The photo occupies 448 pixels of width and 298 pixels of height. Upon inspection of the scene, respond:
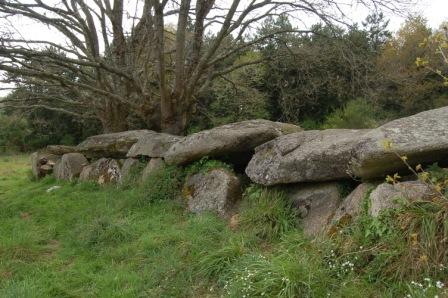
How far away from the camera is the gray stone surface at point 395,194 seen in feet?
12.2

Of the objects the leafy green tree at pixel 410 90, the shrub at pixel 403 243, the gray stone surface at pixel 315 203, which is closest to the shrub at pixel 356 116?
the leafy green tree at pixel 410 90

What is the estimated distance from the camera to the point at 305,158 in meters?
5.09

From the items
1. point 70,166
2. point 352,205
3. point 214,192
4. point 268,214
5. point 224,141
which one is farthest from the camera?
point 70,166

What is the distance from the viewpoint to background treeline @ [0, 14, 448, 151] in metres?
10.0

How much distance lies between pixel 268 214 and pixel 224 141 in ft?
5.44

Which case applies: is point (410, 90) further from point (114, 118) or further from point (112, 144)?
point (112, 144)

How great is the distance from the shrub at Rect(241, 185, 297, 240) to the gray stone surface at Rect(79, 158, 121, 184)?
13.0 ft

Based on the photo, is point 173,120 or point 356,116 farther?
point 356,116

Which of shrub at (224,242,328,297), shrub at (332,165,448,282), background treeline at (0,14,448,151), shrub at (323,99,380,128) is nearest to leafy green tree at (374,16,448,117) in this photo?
background treeline at (0,14,448,151)

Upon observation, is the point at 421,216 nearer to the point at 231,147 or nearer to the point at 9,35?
the point at 231,147

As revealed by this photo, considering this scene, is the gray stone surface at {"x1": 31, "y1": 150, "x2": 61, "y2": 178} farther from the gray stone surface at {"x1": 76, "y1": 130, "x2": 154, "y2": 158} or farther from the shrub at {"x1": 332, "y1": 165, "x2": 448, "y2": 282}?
the shrub at {"x1": 332, "y1": 165, "x2": 448, "y2": 282}

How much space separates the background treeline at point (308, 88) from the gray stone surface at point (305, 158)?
1.32 m

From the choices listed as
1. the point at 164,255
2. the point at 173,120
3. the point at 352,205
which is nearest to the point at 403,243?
the point at 352,205

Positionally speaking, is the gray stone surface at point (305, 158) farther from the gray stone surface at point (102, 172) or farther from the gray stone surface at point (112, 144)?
the gray stone surface at point (102, 172)
